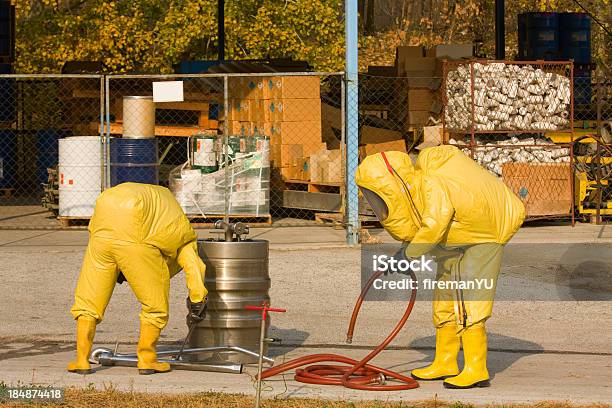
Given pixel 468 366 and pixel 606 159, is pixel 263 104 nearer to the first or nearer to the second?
pixel 606 159

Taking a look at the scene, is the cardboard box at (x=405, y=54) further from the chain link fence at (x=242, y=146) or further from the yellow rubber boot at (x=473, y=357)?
the yellow rubber boot at (x=473, y=357)

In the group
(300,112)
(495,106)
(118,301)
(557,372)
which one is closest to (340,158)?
(300,112)

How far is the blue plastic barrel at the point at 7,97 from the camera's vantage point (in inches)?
983

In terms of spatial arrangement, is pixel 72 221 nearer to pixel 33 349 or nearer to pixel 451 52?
pixel 451 52

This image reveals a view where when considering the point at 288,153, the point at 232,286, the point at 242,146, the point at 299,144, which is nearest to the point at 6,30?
the point at 288,153

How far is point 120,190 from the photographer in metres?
9.06

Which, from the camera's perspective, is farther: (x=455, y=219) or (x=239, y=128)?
(x=239, y=128)

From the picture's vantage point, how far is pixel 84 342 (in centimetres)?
901

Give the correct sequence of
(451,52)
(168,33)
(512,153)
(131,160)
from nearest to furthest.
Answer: (131,160) → (512,153) → (451,52) → (168,33)

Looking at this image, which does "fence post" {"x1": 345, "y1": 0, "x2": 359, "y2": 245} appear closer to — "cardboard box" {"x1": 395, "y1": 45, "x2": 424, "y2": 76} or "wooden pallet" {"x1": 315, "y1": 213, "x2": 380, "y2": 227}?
"wooden pallet" {"x1": 315, "y1": 213, "x2": 380, "y2": 227}

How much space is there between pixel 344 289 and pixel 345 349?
3.22m

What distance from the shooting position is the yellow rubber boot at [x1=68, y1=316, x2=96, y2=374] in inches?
353

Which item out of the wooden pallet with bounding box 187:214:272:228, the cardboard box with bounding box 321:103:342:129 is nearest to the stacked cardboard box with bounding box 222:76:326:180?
the wooden pallet with bounding box 187:214:272:228

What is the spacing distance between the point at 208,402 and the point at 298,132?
38.0 ft
